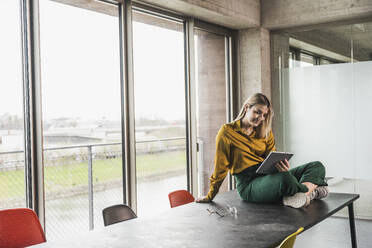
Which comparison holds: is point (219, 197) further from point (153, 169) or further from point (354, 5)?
point (354, 5)

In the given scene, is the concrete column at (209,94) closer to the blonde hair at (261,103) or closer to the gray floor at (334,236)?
the gray floor at (334,236)

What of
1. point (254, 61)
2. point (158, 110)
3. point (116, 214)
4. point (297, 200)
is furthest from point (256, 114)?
point (254, 61)

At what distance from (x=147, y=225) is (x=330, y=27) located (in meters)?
4.51

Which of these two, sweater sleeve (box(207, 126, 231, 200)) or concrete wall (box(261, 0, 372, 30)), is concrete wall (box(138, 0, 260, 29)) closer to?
concrete wall (box(261, 0, 372, 30))

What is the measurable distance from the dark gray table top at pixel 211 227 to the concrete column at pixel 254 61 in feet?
10.7

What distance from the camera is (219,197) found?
3613 millimetres

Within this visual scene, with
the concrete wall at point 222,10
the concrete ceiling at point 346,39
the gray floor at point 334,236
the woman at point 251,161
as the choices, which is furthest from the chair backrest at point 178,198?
the concrete ceiling at point 346,39

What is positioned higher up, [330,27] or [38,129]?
[330,27]

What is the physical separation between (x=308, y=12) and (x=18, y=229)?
15.8 feet

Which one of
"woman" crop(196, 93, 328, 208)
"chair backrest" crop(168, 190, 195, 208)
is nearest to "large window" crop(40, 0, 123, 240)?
"chair backrest" crop(168, 190, 195, 208)

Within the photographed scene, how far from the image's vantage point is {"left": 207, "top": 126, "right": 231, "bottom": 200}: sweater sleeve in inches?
134

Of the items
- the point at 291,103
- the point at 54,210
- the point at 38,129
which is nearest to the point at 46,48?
the point at 38,129

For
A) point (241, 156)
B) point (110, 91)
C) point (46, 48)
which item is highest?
point (46, 48)

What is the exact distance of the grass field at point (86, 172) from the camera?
136 inches
